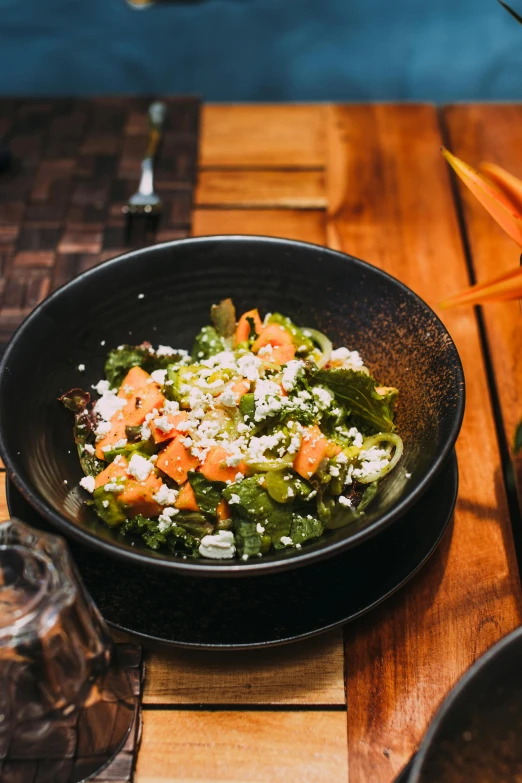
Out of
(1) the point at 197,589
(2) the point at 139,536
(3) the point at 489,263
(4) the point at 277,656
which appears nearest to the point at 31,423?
(2) the point at 139,536

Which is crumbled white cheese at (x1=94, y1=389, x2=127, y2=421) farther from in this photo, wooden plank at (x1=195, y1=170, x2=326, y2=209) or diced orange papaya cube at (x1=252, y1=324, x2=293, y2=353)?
wooden plank at (x1=195, y1=170, x2=326, y2=209)

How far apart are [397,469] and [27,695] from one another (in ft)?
2.37

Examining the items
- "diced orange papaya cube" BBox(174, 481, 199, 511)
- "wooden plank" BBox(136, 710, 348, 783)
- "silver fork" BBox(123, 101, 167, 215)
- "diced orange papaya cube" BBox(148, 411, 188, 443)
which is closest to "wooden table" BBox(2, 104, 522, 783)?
"wooden plank" BBox(136, 710, 348, 783)

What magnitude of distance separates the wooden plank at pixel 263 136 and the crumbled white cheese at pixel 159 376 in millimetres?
995

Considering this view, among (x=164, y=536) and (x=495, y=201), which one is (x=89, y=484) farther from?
(x=495, y=201)

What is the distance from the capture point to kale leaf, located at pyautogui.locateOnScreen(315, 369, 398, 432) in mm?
1424

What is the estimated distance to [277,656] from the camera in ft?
4.19

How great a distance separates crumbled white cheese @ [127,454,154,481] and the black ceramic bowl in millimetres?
109

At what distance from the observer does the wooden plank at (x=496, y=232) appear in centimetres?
176

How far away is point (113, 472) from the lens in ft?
4.47

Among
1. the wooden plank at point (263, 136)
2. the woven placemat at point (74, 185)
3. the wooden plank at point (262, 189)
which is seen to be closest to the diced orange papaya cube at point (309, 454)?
the woven placemat at point (74, 185)

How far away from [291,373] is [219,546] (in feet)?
1.18

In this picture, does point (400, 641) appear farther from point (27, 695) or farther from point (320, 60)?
point (320, 60)

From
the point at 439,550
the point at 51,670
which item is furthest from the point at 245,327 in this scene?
the point at 51,670
